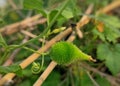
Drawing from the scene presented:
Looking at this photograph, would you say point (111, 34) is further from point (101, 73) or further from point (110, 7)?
point (110, 7)

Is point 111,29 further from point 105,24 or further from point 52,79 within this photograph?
point 52,79

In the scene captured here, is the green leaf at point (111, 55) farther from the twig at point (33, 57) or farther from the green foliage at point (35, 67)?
the green foliage at point (35, 67)

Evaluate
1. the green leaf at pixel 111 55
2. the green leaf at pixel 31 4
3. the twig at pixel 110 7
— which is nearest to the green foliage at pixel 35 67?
the green leaf at pixel 31 4

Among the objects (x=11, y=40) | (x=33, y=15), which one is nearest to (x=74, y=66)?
(x=11, y=40)

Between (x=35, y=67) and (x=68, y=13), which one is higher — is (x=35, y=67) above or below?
below

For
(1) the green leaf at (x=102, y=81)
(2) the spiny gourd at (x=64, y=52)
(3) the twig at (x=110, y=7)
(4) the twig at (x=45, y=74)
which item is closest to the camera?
(2) the spiny gourd at (x=64, y=52)

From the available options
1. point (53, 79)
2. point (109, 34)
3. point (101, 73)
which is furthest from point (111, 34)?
point (53, 79)

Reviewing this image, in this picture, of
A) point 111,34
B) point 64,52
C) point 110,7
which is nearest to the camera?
point 64,52

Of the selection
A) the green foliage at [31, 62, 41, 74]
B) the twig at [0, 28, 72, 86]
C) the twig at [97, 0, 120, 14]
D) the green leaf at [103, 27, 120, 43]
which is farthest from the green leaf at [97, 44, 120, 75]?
the twig at [97, 0, 120, 14]

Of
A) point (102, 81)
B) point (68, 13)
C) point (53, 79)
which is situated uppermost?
point (68, 13)
